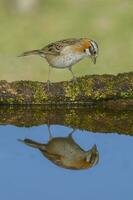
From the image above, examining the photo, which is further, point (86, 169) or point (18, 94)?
point (18, 94)

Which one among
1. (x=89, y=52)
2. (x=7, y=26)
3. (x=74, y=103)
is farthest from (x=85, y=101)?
(x=7, y=26)

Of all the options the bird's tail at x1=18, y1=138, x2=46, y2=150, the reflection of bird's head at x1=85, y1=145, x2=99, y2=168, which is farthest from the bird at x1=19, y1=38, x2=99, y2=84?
the reflection of bird's head at x1=85, y1=145, x2=99, y2=168

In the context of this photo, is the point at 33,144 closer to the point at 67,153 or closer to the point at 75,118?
the point at 67,153

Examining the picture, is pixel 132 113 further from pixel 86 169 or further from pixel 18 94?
pixel 86 169

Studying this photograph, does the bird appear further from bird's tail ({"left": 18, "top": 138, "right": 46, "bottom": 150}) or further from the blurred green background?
the blurred green background

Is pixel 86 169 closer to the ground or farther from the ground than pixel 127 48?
closer to the ground
